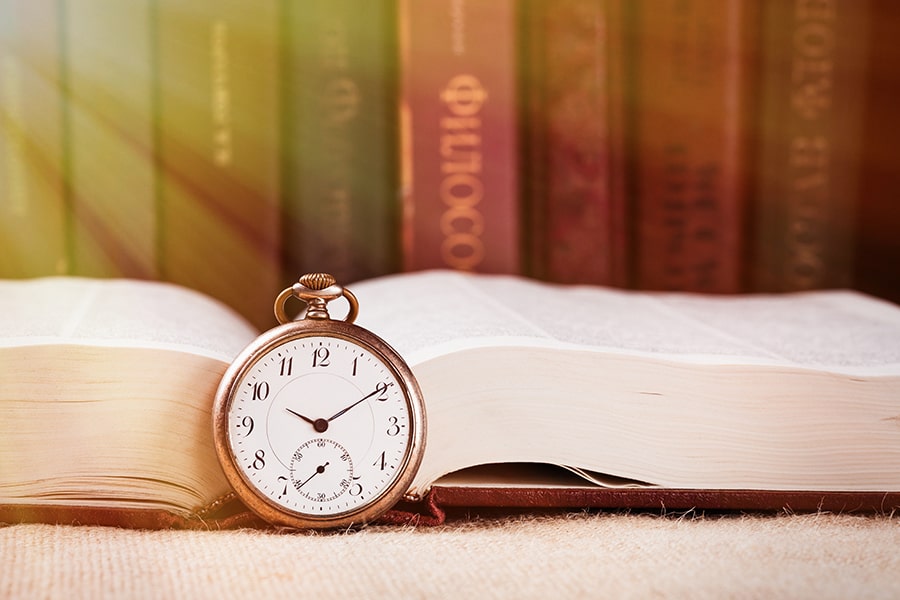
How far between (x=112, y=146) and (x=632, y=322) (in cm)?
70

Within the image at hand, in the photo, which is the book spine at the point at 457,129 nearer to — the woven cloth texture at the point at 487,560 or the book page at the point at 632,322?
the book page at the point at 632,322

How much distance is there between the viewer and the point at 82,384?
2.46 ft

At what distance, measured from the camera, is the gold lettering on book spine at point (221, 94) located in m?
1.25

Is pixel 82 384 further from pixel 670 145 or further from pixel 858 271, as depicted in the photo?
pixel 858 271

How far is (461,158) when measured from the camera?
4.05ft

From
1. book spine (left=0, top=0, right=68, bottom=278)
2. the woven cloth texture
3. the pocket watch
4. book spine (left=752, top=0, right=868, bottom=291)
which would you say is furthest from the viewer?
book spine (left=752, top=0, right=868, bottom=291)

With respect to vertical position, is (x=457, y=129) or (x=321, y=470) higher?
(x=457, y=129)

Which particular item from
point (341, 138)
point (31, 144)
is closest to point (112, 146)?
point (31, 144)

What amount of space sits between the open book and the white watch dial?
0.12ft

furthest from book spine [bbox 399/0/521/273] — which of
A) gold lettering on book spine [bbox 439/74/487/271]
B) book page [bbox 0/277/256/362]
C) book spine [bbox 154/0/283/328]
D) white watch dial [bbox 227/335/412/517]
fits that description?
white watch dial [bbox 227/335/412/517]

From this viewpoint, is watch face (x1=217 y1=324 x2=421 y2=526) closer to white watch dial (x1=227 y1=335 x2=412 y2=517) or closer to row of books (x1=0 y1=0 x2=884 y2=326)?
white watch dial (x1=227 y1=335 x2=412 y2=517)

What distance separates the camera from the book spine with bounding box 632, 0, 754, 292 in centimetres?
129

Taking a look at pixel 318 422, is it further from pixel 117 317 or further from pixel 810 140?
pixel 810 140

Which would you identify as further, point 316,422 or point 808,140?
point 808,140
